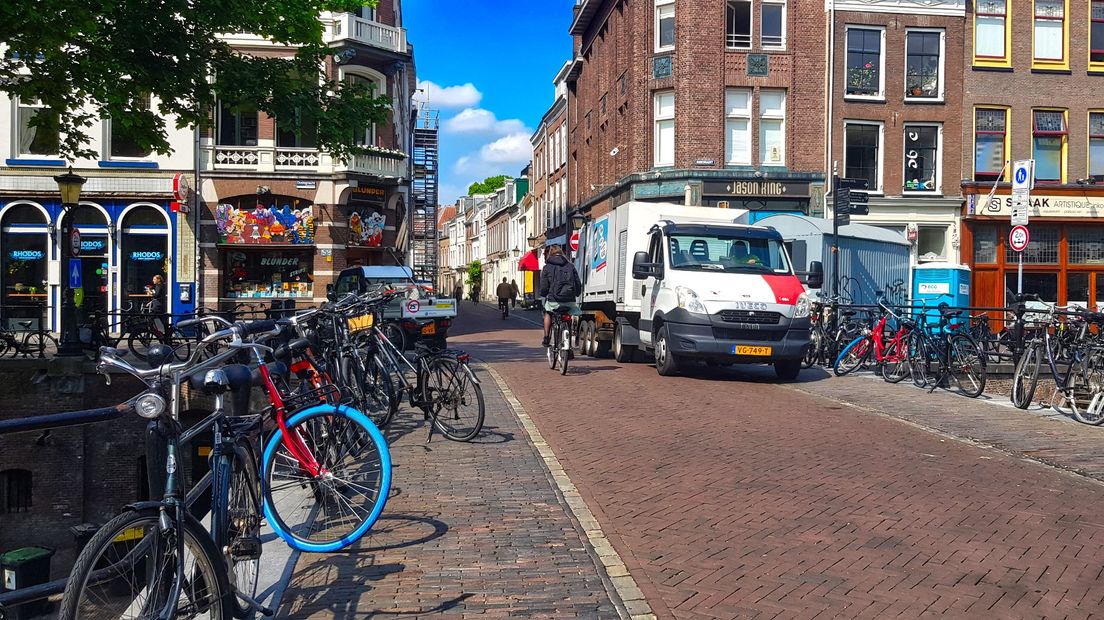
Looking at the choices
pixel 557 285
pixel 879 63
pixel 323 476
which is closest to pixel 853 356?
pixel 557 285

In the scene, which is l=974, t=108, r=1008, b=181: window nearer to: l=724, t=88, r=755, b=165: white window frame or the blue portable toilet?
l=724, t=88, r=755, b=165: white window frame

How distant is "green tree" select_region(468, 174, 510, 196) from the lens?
95.5m

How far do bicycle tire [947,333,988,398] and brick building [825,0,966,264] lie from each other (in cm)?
1692

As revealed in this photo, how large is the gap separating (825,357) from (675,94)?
50.2 ft

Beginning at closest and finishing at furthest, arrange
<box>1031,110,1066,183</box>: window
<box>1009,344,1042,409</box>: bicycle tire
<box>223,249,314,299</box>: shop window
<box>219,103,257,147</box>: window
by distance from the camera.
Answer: <box>1009,344,1042,409</box>: bicycle tire, <box>219,103,257,147</box>: window, <box>223,249,314,299</box>: shop window, <box>1031,110,1066,183</box>: window

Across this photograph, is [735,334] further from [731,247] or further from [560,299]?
[560,299]

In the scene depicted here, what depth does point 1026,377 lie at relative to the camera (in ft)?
35.2

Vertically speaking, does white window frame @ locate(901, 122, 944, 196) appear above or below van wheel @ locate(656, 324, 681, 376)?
above

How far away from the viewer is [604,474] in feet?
22.6

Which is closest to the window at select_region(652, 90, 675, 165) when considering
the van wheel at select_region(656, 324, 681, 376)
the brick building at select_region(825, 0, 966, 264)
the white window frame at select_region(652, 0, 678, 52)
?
the white window frame at select_region(652, 0, 678, 52)

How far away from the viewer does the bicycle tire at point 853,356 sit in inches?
563

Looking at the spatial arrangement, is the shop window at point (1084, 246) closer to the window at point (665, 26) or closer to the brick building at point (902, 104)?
the brick building at point (902, 104)

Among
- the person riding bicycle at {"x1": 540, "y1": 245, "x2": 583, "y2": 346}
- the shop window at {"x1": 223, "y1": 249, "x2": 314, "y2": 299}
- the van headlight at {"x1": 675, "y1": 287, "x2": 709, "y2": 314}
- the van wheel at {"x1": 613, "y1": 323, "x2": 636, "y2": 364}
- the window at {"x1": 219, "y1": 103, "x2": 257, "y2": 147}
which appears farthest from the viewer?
the shop window at {"x1": 223, "y1": 249, "x2": 314, "y2": 299}

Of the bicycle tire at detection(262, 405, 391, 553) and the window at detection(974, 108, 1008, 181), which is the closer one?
the bicycle tire at detection(262, 405, 391, 553)
